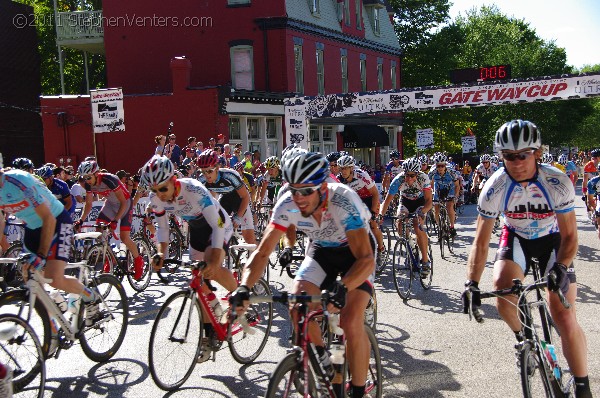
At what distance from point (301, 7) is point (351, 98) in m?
9.17

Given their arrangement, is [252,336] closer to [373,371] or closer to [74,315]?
[74,315]

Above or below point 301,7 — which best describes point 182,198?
below

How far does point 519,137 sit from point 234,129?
80.4 ft

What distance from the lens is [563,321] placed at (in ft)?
16.0

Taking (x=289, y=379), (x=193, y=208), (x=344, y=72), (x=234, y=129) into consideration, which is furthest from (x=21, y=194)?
(x=344, y=72)

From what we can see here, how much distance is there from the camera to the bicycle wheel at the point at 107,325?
7.16 meters

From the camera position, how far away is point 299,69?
33.1 m

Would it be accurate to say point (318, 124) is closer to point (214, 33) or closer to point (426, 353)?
point (214, 33)

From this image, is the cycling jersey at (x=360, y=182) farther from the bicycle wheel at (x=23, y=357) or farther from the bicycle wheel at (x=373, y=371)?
the bicycle wheel at (x=23, y=357)

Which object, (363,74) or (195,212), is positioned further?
(363,74)

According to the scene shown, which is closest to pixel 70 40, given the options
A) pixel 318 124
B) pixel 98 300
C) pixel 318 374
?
pixel 318 124

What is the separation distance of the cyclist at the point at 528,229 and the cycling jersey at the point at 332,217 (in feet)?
3.00

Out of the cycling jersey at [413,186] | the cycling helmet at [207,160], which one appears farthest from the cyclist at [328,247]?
the cycling jersey at [413,186]

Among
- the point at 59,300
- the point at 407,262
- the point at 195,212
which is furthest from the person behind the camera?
the point at 407,262
